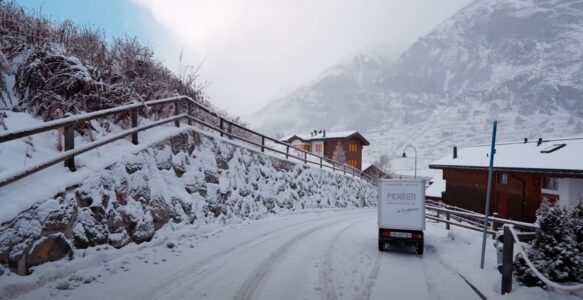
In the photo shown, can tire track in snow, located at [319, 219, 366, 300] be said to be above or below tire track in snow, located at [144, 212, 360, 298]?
below

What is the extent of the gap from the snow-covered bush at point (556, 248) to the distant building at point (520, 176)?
15.1 metres

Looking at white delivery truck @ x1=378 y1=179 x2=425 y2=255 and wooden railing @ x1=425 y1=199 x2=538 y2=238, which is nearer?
wooden railing @ x1=425 y1=199 x2=538 y2=238

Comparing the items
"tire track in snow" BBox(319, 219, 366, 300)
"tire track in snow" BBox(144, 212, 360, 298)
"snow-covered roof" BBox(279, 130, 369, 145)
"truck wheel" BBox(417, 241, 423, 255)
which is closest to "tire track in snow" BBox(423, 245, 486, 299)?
"truck wheel" BBox(417, 241, 423, 255)

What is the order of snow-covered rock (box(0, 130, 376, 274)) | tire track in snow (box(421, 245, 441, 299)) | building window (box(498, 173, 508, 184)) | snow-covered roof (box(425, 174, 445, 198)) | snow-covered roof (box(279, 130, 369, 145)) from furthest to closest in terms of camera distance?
snow-covered roof (box(279, 130, 369, 145)) → snow-covered roof (box(425, 174, 445, 198)) → building window (box(498, 173, 508, 184)) → tire track in snow (box(421, 245, 441, 299)) → snow-covered rock (box(0, 130, 376, 274))

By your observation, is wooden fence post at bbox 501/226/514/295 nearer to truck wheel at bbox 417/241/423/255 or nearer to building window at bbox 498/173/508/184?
truck wheel at bbox 417/241/423/255

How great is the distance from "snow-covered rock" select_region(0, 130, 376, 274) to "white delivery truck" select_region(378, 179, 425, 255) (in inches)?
192

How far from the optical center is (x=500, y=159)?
2875 centimetres

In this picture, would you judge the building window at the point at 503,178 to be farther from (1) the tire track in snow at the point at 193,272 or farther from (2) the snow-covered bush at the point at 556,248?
(1) the tire track in snow at the point at 193,272

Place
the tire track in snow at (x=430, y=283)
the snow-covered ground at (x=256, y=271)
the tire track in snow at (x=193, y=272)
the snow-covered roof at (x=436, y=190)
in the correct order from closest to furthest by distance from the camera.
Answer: the snow-covered ground at (x=256, y=271) → the tire track in snow at (x=193, y=272) → the tire track in snow at (x=430, y=283) → the snow-covered roof at (x=436, y=190)

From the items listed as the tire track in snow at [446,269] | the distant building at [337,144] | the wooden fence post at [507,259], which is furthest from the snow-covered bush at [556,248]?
the distant building at [337,144]

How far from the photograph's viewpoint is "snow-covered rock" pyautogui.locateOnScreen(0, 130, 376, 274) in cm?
521

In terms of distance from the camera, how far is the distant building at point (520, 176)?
21828 mm

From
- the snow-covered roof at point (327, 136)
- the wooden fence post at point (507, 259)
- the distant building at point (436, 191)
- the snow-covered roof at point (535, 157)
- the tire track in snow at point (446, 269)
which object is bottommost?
the distant building at point (436, 191)

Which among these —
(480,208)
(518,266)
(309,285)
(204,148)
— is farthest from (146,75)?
(480,208)
